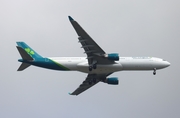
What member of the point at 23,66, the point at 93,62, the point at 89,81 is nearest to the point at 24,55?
the point at 23,66

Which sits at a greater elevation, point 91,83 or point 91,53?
point 91,53

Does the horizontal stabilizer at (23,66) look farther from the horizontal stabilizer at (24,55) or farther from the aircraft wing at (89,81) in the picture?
the aircraft wing at (89,81)

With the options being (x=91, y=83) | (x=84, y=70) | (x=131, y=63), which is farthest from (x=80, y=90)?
(x=131, y=63)

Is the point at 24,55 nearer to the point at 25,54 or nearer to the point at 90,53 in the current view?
the point at 25,54

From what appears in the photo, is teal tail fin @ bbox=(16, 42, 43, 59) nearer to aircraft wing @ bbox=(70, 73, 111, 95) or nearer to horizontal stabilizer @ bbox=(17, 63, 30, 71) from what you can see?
horizontal stabilizer @ bbox=(17, 63, 30, 71)

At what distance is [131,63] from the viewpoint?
7150 cm

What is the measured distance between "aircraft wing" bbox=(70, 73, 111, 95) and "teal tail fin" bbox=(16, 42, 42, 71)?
12.5 meters

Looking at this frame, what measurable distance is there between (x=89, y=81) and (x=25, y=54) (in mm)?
16694

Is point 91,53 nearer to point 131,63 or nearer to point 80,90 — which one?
point 131,63

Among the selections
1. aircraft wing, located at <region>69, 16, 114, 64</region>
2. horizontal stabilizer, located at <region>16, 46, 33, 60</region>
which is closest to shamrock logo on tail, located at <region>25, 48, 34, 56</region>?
horizontal stabilizer, located at <region>16, 46, 33, 60</region>

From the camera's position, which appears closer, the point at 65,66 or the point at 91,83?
the point at 65,66

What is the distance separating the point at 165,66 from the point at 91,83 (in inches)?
640

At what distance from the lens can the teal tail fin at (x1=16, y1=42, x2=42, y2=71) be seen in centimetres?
6848

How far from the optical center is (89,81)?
7912 cm
